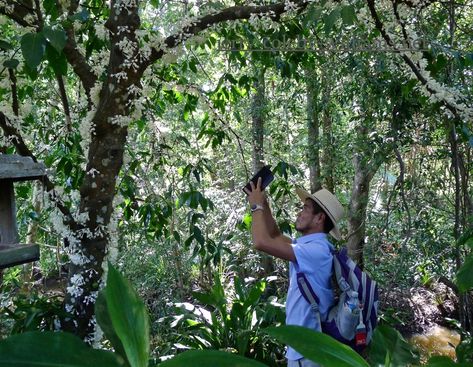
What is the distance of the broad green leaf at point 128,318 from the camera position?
2.38 feet

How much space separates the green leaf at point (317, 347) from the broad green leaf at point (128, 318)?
19 cm

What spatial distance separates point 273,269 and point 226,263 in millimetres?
583

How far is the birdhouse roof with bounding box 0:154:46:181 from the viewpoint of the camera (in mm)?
1484

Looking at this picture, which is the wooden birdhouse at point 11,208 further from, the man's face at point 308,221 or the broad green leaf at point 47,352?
the man's face at point 308,221

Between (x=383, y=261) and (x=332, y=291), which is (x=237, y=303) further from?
(x=383, y=261)

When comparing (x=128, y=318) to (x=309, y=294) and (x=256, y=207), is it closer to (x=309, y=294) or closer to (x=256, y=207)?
(x=309, y=294)

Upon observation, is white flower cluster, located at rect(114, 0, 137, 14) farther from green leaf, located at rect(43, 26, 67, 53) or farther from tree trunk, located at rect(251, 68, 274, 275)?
tree trunk, located at rect(251, 68, 274, 275)

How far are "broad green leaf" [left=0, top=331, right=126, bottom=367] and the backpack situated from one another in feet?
4.42

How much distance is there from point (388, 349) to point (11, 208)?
129cm

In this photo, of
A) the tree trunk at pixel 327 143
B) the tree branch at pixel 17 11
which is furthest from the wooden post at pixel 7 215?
the tree trunk at pixel 327 143

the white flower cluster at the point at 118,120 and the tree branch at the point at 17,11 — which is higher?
the tree branch at the point at 17,11

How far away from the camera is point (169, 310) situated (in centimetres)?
522

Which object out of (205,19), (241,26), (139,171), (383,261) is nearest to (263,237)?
(205,19)

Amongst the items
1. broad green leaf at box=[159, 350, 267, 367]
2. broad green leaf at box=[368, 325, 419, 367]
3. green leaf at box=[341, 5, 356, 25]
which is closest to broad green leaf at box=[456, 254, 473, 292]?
broad green leaf at box=[368, 325, 419, 367]
